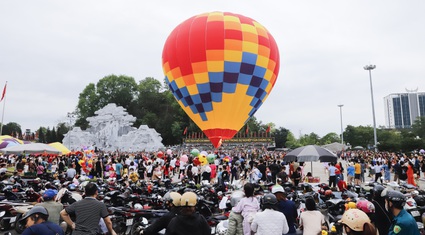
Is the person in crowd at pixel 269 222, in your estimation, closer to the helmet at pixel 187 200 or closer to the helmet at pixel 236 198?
the helmet at pixel 187 200

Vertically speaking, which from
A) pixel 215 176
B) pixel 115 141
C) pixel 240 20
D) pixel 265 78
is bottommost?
pixel 215 176

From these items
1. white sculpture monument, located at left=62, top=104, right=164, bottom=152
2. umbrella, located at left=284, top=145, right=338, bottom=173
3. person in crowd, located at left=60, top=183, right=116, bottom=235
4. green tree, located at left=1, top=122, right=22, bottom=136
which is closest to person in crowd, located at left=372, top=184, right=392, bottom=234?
person in crowd, located at left=60, top=183, right=116, bottom=235

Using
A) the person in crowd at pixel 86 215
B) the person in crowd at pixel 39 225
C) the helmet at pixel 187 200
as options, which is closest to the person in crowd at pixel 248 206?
the helmet at pixel 187 200

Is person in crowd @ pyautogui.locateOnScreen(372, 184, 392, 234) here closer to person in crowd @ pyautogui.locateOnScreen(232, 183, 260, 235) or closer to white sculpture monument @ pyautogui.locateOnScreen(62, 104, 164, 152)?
person in crowd @ pyautogui.locateOnScreen(232, 183, 260, 235)

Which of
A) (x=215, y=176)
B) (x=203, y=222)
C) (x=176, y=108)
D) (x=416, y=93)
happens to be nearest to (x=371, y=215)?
(x=203, y=222)

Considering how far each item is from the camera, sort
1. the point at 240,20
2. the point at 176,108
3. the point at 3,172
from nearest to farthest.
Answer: the point at 3,172, the point at 240,20, the point at 176,108

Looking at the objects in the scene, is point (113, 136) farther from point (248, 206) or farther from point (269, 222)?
point (269, 222)

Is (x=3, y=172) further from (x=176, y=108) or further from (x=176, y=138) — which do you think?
(x=176, y=108)

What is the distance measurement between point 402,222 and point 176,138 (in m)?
65.3

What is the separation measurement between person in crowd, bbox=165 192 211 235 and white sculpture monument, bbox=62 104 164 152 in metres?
44.1

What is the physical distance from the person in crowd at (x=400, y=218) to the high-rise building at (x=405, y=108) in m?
174

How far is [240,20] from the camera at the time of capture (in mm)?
21359

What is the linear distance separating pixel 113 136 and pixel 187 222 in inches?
1921

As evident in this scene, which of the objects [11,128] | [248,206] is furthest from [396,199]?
[11,128]
